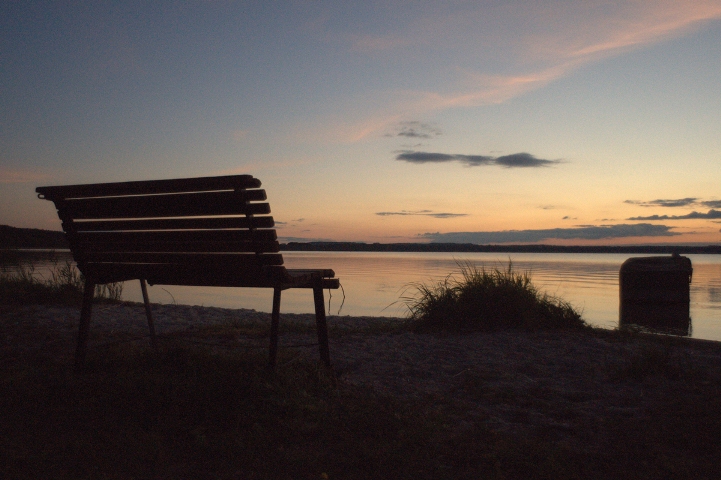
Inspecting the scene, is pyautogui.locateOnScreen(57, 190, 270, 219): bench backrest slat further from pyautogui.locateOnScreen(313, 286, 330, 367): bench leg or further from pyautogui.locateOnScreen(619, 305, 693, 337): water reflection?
pyautogui.locateOnScreen(619, 305, 693, 337): water reflection

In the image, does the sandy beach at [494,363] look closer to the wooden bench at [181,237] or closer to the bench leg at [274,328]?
the bench leg at [274,328]

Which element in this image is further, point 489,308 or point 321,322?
point 489,308

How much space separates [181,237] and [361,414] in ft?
5.91

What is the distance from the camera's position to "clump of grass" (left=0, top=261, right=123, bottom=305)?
28.9 ft

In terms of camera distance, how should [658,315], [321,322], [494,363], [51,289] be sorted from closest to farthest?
1. [321,322]
2. [494,363]
3. [51,289]
4. [658,315]

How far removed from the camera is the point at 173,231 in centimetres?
390

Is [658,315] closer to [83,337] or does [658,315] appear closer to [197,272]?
[197,272]

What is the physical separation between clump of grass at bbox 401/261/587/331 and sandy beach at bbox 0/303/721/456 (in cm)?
36

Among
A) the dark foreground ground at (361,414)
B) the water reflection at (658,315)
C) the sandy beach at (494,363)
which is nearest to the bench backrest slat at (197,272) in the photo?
the dark foreground ground at (361,414)

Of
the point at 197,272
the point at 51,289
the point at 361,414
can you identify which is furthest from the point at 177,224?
the point at 51,289

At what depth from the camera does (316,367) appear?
13.3 feet

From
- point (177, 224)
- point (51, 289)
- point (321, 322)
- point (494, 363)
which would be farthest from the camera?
point (51, 289)

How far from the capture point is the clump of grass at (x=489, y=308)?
6777 mm

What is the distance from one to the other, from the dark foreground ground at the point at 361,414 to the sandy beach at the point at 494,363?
0.02 meters
